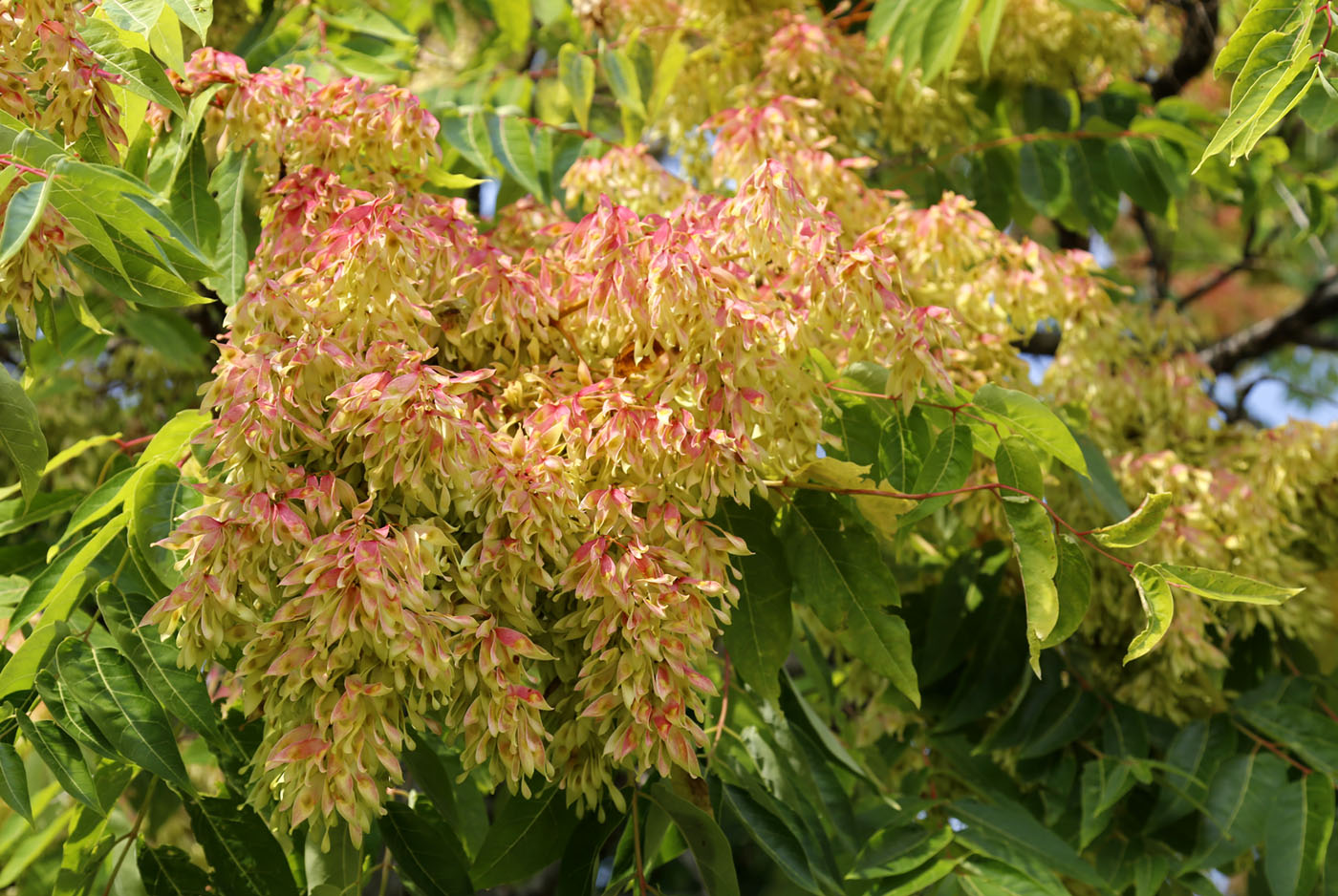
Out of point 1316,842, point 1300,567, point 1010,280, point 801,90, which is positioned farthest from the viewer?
point 801,90

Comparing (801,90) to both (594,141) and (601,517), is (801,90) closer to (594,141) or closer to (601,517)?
(594,141)

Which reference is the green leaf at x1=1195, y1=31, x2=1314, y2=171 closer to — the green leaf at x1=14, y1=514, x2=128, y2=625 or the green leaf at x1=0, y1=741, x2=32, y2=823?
the green leaf at x1=14, y1=514, x2=128, y2=625

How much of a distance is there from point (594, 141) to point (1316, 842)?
7.32 ft

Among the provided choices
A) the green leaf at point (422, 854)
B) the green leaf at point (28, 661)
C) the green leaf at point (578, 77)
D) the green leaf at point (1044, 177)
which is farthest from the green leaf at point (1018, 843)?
the green leaf at point (578, 77)

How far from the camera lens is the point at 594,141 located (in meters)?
2.97

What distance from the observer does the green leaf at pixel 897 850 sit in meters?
2.15

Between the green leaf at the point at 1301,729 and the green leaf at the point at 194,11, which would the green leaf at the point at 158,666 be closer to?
the green leaf at the point at 194,11

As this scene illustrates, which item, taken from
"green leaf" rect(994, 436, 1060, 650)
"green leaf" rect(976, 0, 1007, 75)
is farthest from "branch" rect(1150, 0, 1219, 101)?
"green leaf" rect(994, 436, 1060, 650)

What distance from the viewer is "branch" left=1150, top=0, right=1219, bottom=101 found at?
4176 mm

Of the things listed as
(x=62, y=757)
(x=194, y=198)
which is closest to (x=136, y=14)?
(x=194, y=198)

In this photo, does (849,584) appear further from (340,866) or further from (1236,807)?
(1236,807)

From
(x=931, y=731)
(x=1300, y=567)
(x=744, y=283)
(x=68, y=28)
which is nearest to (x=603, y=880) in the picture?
(x=931, y=731)

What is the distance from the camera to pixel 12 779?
66.3 inches

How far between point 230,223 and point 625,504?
1083 millimetres
